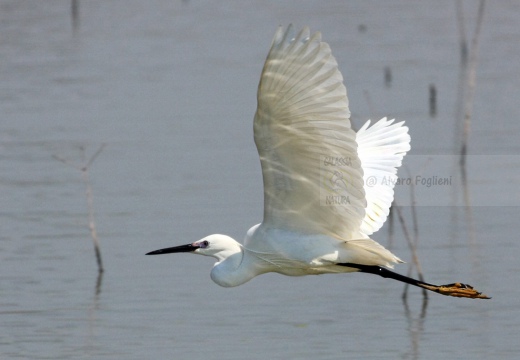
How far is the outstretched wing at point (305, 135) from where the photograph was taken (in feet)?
18.3

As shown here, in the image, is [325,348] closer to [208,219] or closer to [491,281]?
[491,281]

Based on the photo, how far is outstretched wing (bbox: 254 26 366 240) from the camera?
5590mm

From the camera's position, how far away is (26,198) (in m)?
11.9

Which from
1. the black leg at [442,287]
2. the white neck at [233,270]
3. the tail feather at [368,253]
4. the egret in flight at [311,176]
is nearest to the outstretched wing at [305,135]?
the egret in flight at [311,176]

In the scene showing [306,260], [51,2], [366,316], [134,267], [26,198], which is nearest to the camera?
[306,260]

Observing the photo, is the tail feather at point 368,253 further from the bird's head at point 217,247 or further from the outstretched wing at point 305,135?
the bird's head at point 217,247

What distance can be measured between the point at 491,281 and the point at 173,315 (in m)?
2.52

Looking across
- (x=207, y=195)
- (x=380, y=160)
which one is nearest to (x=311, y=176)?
(x=380, y=160)

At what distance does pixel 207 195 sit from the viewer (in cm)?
1171

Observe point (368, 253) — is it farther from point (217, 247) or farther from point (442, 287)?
point (217, 247)

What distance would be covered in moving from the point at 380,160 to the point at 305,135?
2111 millimetres

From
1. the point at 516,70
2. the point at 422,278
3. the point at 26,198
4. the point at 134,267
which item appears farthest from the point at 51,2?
the point at 422,278

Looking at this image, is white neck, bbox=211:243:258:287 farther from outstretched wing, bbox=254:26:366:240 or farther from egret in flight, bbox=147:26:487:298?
outstretched wing, bbox=254:26:366:240

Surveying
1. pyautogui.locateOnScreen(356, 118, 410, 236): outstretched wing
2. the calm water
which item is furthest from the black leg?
the calm water
